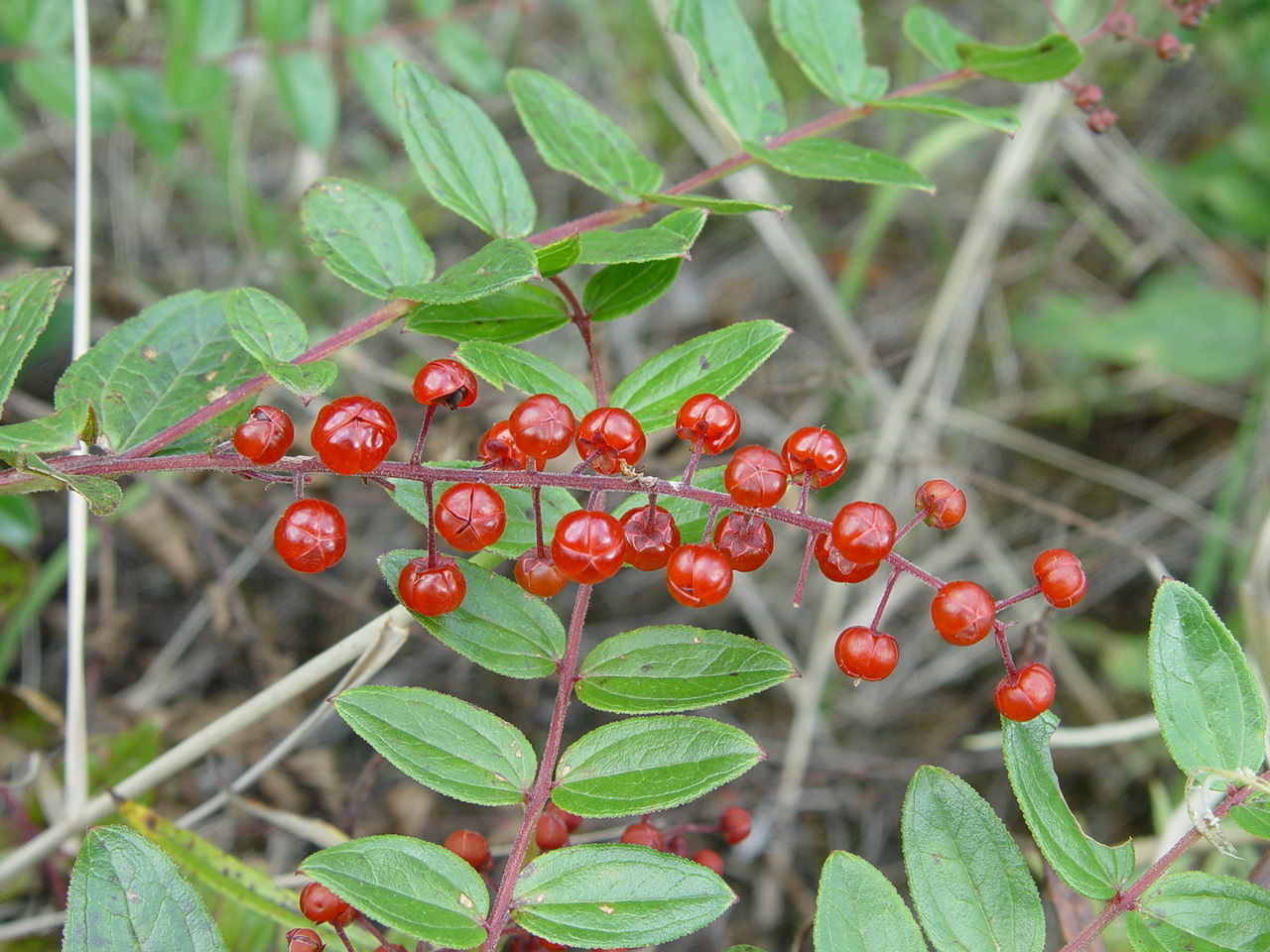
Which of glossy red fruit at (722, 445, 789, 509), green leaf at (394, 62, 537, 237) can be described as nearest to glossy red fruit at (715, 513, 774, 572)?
glossy red fruit at (722, 445, 789, 509)

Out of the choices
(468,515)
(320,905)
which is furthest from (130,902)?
(468,515)

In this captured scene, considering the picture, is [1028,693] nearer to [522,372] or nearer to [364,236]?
[522,372]

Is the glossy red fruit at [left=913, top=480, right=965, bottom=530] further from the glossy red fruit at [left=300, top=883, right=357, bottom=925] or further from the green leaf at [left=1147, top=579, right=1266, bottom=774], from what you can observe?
the glossy red fruit at [left=300, top=883, right=357, bottom=925]

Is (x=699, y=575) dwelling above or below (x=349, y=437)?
below

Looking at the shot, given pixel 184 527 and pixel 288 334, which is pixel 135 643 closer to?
pixel 184 527

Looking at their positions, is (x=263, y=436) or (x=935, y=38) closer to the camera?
(x=263, y=436)

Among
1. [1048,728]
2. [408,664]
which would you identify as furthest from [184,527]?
[1048,728]
